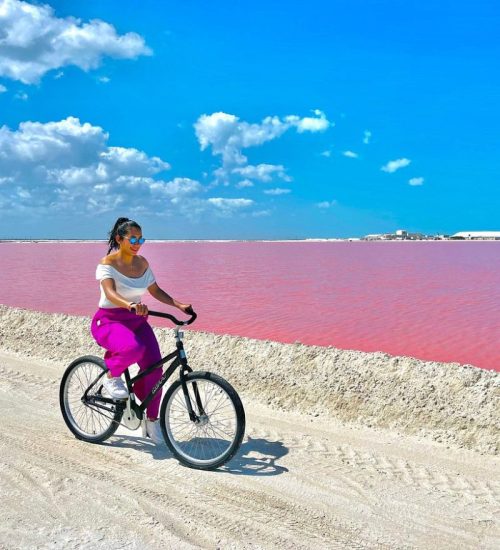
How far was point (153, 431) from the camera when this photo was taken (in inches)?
210

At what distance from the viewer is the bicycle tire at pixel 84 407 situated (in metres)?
5.51

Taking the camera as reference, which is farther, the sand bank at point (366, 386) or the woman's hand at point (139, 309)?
the sand bank at point (366, 386)

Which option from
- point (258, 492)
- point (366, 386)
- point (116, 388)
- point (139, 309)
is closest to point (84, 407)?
point (116, 388)

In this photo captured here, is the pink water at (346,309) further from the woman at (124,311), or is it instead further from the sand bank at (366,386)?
the woman at (124,311)

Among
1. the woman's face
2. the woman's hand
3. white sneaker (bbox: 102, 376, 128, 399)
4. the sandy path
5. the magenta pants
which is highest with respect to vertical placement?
the woman's face

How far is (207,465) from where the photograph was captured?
190 inches

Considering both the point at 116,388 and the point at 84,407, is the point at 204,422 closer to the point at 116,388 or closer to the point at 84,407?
the point at 116,388

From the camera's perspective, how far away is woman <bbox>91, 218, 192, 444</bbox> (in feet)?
16.2

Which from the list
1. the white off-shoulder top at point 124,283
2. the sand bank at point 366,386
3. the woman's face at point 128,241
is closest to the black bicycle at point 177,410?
the white off-shoulder top at point 124,283

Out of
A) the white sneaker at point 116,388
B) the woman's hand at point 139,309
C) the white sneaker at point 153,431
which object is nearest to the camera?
the woman's hand at point 139,309

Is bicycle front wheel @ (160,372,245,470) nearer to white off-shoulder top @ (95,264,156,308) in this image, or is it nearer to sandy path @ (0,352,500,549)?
sandy path @ (0,352,500,549)

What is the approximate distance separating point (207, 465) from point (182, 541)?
1150 mm

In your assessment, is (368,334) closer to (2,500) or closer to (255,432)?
(255,432)

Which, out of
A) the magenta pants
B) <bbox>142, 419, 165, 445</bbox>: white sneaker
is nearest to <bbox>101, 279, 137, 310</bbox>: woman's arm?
the magenta pants
